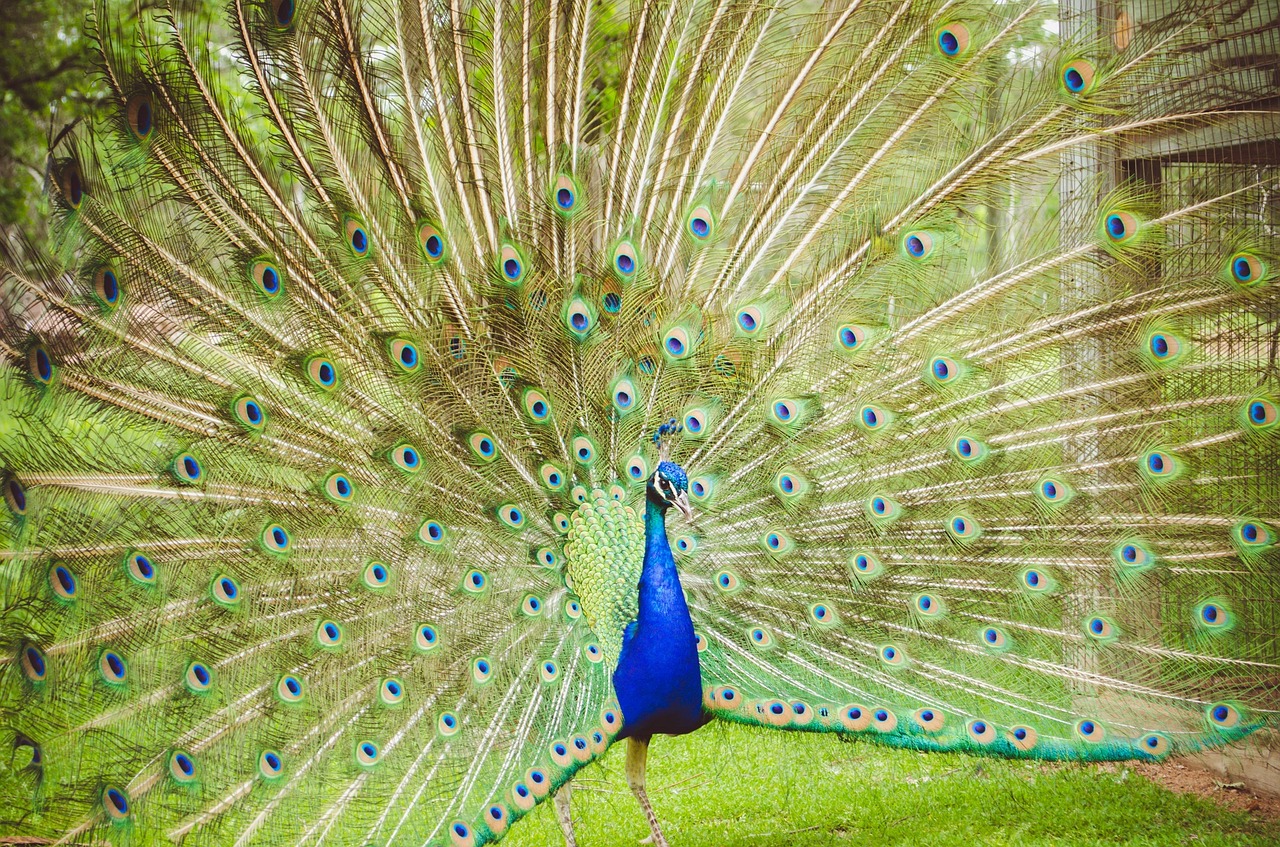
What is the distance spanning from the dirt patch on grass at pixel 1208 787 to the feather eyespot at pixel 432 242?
3.55 meters

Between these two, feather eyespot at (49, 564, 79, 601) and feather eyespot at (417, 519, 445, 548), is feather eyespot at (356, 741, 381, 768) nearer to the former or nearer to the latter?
feather eyespot at (417, 519, 445, 548)

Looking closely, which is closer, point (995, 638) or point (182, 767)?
point (182, 767)

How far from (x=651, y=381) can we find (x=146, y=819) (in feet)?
6.85

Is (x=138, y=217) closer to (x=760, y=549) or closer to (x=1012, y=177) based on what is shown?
(x=760, y=549)

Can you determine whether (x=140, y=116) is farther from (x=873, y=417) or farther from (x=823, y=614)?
(x=823, y=614)

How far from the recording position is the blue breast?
121 inches

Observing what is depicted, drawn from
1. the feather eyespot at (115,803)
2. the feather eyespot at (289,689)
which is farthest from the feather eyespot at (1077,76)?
the feather eyespot at (115,803)

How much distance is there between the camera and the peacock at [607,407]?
2768mm

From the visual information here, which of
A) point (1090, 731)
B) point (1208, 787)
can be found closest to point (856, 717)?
point (1090, 731)

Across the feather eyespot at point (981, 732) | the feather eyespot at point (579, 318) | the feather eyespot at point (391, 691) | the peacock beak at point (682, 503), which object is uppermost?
the feather eyespot at point (579, 318)

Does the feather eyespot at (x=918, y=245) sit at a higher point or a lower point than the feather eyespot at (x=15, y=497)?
higher

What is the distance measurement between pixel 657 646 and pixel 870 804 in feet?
6.14

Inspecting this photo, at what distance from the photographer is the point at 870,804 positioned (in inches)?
167

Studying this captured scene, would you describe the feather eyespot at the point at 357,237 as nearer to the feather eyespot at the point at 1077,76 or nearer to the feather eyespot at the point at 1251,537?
the feather eyespot at the point at 1077,76
